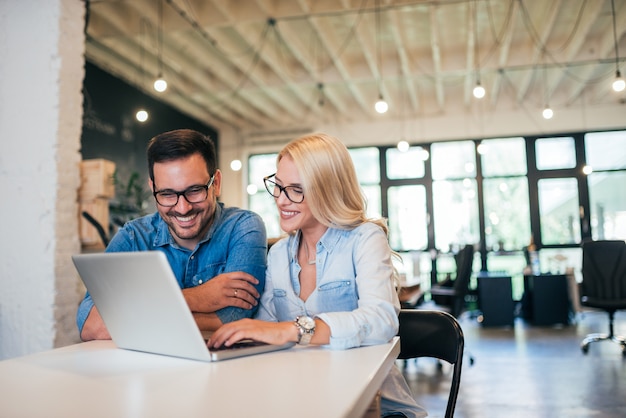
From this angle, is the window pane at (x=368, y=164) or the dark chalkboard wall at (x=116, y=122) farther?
the window pane at (x=368, y=164)

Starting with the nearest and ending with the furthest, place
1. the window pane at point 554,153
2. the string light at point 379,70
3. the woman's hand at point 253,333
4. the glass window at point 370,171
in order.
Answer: the woman's hand at point 253,333 → the string light at point 379,70 → the window pane at point 554,153 → the glass window at point 370,171

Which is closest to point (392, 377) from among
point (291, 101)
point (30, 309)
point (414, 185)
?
point (30, 309)

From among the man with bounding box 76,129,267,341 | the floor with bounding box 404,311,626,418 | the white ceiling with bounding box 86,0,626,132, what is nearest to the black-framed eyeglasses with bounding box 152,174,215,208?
the man with bounding box 76,129,267,341

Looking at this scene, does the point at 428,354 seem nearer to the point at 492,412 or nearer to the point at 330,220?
the point at 330,220

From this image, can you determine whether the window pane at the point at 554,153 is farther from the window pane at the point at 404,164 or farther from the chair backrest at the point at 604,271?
the chair backrest at the point at 604,271

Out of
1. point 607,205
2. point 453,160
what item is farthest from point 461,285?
point 607,205

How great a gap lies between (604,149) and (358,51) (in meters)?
5.31

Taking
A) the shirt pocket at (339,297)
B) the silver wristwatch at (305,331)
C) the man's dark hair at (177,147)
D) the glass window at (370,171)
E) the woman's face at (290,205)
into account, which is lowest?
the silver wristwatch at (305,331)

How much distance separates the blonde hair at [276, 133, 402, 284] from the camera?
63.0 inches

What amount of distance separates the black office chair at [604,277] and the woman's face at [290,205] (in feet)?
16.2

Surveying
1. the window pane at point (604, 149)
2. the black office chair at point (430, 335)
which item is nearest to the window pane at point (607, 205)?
the window pane at point (604, 149)

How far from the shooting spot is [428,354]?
5.27 feet

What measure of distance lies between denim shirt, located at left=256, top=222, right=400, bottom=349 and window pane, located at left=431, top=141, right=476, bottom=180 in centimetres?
951

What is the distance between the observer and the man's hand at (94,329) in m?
1.59
